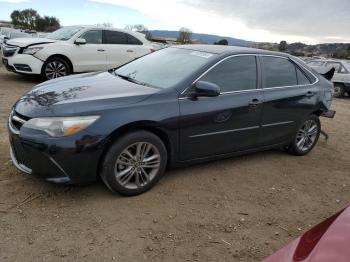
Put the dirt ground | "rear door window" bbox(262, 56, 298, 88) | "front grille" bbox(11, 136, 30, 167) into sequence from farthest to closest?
"rear door window" bbox(262, 56, 298, 88) → "front grille" bbox(11, 136, 30, 167) → the dirt ground

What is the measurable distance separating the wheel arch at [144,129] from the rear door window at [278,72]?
1714 millimetres

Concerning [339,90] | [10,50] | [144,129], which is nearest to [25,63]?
[10,50]

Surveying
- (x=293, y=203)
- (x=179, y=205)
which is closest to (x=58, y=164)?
(x=179, y=205)

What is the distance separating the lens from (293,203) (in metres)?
4.49

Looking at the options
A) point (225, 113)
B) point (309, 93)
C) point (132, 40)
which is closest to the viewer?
point (225, 113)

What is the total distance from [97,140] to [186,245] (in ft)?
4.18

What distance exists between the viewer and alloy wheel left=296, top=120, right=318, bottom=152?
595 centimetres

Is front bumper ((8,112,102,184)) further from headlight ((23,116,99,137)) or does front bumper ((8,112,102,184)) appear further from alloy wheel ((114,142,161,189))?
alloy wheel ((114,142,161,189))

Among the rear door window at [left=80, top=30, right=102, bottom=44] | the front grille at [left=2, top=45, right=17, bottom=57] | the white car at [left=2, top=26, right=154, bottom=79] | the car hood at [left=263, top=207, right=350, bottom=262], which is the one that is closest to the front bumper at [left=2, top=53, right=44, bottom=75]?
the white car at [left=2, top=26, right=154, bottom=79]

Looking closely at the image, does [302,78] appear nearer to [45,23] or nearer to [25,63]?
[25,63]

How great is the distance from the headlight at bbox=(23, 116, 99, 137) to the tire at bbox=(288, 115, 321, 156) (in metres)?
3.40

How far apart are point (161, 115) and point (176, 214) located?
1.03 metres

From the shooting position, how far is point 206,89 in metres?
4.34

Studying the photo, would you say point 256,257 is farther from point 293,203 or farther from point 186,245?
point 293,203
